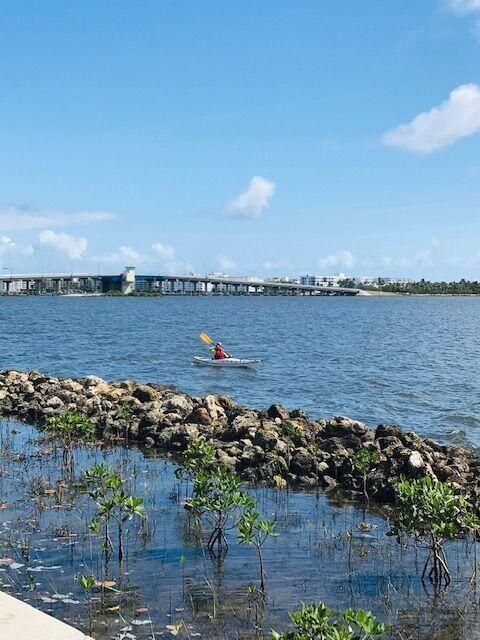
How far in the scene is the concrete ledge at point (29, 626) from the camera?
24.0 ft

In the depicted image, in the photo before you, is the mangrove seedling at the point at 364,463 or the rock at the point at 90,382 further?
the rock at the point at 90,382

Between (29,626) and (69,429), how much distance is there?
10686 mm

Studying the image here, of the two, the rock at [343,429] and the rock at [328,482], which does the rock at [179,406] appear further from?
the rock at [328,482]

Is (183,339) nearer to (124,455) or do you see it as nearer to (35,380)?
(35,380)

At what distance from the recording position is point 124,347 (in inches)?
2313

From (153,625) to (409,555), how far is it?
15.5ft

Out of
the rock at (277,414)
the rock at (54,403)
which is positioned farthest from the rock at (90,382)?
the rock at (277,414)

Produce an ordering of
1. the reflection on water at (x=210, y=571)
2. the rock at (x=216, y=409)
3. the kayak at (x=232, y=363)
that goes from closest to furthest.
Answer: the reflection on water at (x=210, y=571) → the rock at (x=216, y=409) → the kayak at (x=232, y=363)

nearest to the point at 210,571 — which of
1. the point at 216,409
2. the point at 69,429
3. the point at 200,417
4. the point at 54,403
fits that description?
the point at 69,429

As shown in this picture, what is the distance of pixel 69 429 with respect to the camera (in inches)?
710

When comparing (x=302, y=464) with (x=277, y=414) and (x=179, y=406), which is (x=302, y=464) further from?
(x=179, y=406)

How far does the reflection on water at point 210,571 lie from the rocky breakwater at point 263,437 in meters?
1.25

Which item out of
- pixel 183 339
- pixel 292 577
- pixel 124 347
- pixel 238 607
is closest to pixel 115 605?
pixel 238 607

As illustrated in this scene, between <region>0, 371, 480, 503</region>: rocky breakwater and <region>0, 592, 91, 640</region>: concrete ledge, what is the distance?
8.60 m
